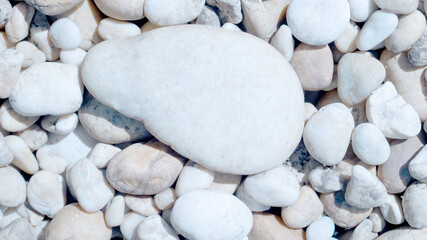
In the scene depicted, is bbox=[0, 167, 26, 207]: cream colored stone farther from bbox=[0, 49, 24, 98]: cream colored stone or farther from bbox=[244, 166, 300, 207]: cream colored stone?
bbox=[244, 166, 300, 207]: cream colored stone

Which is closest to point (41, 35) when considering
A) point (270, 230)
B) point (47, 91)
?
point (47, 91)

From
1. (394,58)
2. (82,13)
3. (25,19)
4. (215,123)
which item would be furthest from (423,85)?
(25,19)

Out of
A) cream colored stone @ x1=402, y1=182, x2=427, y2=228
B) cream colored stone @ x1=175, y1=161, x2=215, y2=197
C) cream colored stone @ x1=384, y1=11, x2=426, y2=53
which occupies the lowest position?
cream colored stone @ x1=402, y1=182, x2=427, y2=228

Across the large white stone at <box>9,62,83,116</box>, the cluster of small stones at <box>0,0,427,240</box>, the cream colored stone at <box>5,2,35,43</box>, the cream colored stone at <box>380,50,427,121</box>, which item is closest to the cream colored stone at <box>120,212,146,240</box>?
the cluster of small stones at <box>0,0,427,240</box>

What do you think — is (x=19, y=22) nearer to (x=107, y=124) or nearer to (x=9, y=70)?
(x=9, y=70)

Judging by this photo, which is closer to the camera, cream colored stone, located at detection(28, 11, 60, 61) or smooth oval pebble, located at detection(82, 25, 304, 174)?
smooth oval pebble, located at detection(82, 25, 304, 174)

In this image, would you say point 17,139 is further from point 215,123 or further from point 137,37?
point 215,123

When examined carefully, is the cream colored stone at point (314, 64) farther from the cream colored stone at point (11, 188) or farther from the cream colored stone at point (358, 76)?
the cream colored stone at point (11, 188)

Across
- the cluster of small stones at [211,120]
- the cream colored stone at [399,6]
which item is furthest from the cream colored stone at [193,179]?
the cream colored stone at [399,6]
